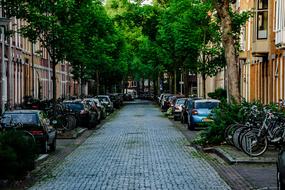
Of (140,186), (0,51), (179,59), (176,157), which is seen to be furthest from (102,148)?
(179,59)

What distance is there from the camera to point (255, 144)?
19203 mm

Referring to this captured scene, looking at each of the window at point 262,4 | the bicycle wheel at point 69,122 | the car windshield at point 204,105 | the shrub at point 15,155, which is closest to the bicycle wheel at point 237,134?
the shrub at point 15,155

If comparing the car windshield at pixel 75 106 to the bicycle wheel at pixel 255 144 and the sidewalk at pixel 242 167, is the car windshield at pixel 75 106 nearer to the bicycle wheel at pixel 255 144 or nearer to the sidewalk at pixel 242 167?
the sidewalk at pixel 242 167

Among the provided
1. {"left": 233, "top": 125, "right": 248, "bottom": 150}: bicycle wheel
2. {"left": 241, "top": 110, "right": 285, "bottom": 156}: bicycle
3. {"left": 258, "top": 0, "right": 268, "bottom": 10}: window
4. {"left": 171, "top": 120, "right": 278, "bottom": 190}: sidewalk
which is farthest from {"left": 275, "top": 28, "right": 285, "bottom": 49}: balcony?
{"left": 241, "top": 110, "right": 285, "bottom": 156}: bicycle

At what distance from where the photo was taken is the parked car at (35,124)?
21703 millimetres

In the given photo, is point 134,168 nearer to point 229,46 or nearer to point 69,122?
point 229,46

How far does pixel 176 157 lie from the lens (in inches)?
826

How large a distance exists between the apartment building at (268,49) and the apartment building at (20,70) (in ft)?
39.7

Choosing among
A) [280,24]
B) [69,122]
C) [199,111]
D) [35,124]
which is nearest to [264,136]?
[35,124]

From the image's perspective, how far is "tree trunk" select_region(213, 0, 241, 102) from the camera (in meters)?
25.0

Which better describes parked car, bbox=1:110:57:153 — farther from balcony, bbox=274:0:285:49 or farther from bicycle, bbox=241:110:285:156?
balcony, bbox=274:0:285:49

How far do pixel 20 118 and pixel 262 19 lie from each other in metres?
24.5

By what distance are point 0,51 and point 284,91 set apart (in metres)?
15.9

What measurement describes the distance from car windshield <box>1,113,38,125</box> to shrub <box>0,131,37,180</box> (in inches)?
247
